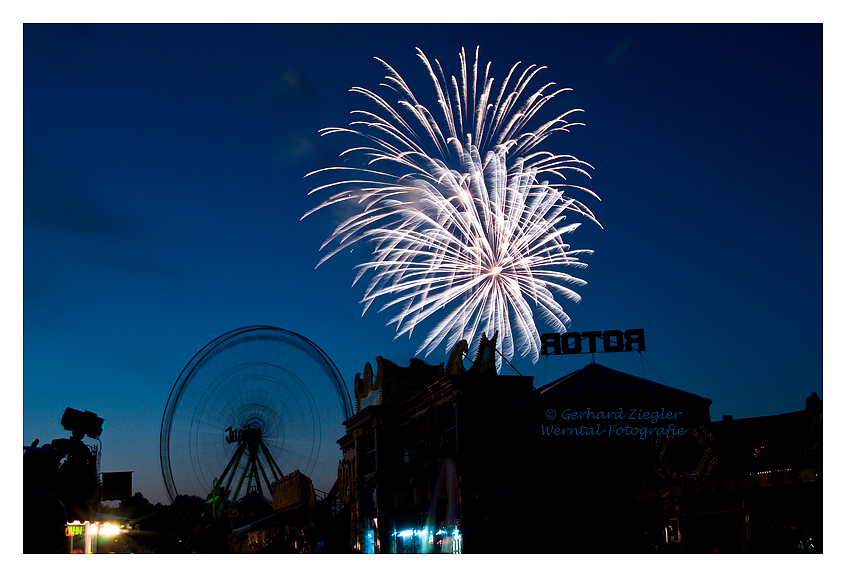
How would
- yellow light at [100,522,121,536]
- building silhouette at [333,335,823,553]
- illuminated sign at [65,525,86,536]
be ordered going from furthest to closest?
yellow light at [100,522,121,536]
building silhouette at [333,335,823,553]
illuminated sign at [65,525,86,536]

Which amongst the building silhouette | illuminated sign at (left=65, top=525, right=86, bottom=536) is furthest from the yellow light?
the building silhouette

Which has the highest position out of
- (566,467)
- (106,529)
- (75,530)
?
(75,530)

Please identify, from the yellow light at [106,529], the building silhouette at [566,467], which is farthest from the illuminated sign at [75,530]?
the building silhouette at [566,467]

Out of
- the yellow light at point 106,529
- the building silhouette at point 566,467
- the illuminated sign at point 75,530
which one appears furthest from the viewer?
Result: the yellow light at point 106,529

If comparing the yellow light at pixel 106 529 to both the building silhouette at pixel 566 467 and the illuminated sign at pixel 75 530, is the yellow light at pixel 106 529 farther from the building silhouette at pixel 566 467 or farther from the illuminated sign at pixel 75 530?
the building silhouette at pixel 566 467

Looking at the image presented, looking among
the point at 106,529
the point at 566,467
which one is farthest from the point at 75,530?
the point at 566,467

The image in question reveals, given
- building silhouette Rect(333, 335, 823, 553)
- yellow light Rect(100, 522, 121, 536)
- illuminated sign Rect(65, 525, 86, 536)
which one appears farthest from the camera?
yellow light Rect(100, 522, 121, 536)

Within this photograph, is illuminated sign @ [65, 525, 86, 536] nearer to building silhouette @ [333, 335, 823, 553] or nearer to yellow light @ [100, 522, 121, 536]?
yellow light @ [100, 522, 121, 536]

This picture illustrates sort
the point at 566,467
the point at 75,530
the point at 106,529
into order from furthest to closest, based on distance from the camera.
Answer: the point at 566,467
the point at 106,529
the point at 75,530

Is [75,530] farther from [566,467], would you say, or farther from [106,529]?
[566,467]

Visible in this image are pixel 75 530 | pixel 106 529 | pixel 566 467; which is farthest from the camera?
pixel 566 467

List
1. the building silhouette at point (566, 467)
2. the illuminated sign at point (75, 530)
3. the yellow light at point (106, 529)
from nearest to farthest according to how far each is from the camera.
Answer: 1. the illuminated sign at point (75, 530)
2. the building silhouette at point (566, 467)
3. the yellow light at point (106, 529)

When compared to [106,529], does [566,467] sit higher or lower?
higher

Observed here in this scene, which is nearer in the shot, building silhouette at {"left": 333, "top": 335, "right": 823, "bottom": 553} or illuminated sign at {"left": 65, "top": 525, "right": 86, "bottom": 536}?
illuminated sign at {"left": 65, "top": 525, "right": 86, "bottom": 536}
